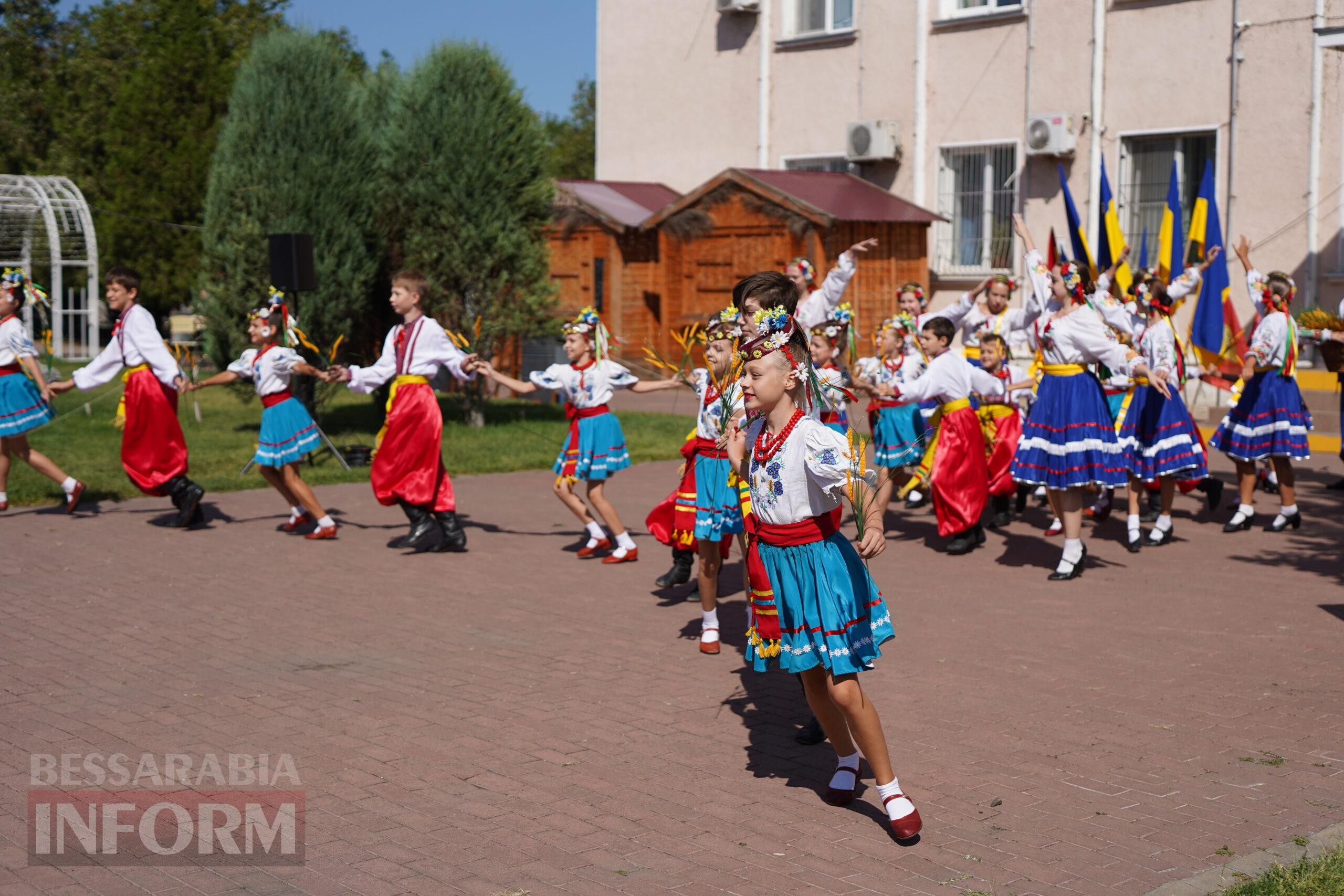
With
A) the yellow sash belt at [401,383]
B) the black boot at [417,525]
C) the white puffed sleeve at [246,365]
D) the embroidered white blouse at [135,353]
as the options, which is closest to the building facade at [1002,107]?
the yellow sash belt at [401,383]

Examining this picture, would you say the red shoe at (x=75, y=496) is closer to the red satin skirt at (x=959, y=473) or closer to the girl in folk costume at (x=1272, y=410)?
the red satin skirt at (x=959, y=473)

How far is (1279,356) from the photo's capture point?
11016 millimetres

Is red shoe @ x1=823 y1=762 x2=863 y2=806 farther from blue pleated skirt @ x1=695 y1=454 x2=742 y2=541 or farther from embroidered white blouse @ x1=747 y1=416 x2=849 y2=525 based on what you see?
blue pleated skirt @ x1=695 y1=454 x2=742 y2=541

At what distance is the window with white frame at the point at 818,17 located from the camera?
22.3m

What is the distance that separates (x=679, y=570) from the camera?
28.9 ft

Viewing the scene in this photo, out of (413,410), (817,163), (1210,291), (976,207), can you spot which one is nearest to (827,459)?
(413,410)

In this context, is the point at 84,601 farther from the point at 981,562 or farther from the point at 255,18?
the point at 255,18

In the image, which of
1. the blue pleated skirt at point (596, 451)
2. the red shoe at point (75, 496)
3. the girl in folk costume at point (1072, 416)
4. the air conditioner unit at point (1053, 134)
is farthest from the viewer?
the air conditioner unit at point (1053, 134)

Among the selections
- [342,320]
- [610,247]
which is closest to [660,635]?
[342,320]

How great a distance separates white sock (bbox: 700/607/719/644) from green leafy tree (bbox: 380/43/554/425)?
1123 centimetres

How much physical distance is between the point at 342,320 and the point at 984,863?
566 inches

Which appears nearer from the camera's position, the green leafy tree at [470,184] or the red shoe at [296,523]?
the red shoe at [296,523]

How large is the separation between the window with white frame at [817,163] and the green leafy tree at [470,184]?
585 cm

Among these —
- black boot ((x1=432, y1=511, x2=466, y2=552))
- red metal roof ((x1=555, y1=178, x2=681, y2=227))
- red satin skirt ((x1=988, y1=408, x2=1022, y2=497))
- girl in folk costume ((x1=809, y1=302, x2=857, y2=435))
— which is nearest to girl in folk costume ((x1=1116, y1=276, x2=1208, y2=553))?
red satin skirt ((x1=988, y1=408, x2=1022, y2=497))
